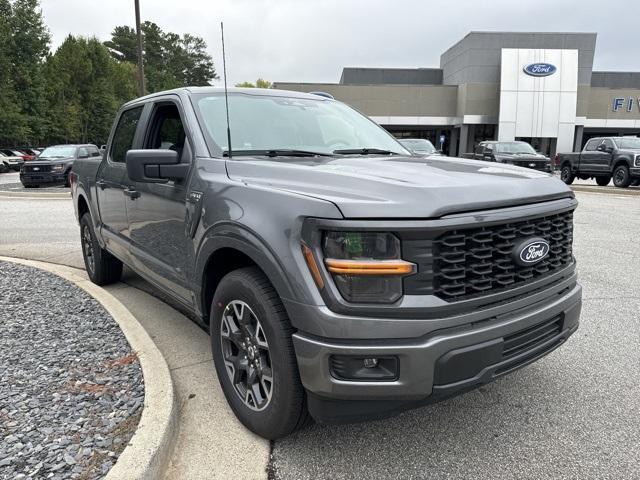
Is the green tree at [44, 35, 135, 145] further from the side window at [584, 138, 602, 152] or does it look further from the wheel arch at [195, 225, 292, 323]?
the wheel arch at [195, 225, 292, 323]

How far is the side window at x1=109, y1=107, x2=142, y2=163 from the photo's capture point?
4.46 m

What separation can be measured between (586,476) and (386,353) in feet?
4.06

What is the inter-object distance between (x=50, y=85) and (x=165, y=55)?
117 ft

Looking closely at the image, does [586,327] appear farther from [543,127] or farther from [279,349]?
[543,127]

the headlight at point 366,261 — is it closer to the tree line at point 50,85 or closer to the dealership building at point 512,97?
the dealership building at point 512,97

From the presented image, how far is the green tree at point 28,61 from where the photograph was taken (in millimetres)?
40188

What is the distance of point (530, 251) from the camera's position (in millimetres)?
2477

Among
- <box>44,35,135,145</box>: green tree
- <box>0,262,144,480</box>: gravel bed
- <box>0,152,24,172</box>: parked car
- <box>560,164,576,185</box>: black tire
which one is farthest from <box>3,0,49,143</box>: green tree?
<box>0,262,144,480</box>: gravel bed

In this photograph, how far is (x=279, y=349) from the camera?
2.38 m

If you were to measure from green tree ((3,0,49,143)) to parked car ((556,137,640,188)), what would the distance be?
39.3m

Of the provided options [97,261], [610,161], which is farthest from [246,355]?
[610,161]

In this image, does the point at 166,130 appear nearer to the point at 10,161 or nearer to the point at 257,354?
the point at 257,354

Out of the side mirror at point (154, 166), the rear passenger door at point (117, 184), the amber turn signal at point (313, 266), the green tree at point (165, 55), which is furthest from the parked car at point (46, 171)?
the green tree at point (165, 55)

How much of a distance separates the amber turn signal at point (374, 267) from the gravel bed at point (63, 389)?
144cm
